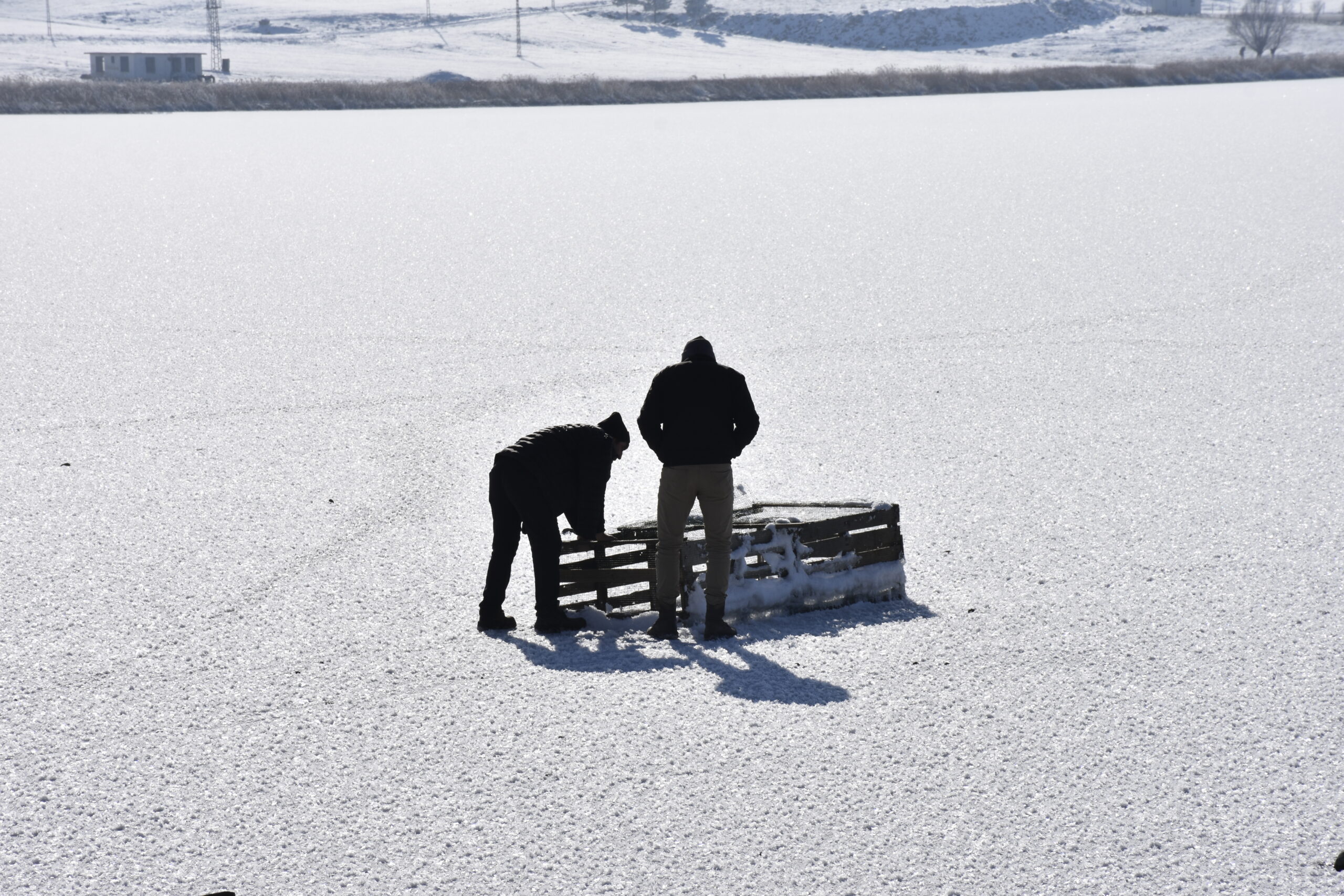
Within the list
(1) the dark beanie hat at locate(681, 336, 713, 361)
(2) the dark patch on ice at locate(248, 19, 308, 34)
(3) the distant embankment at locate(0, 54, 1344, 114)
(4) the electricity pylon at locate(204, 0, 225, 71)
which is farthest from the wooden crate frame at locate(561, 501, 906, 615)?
(2) the dark patch on ice at locate(248, 19, 308, 34)

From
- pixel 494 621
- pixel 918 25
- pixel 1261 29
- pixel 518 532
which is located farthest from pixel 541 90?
pixel 918 25

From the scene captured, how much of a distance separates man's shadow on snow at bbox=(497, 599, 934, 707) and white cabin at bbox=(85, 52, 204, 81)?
225 feet

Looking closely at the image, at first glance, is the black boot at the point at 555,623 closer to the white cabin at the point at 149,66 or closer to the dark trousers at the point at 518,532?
the dark trousers at the point at 518,532

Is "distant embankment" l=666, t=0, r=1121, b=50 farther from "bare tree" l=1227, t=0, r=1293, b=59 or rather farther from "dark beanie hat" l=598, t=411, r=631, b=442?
A: "dark beanie hat" l=598, t=411, r=631, b=442

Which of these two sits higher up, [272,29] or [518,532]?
[272,29]

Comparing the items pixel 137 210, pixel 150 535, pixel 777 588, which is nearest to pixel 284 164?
pixel 137 210

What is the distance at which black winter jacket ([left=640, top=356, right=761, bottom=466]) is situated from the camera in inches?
235

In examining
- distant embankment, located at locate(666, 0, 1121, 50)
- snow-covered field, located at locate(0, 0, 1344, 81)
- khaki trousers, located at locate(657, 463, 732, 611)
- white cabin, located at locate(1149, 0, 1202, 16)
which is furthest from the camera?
white cabin, located at locate(1149, 0, 1202, 16)

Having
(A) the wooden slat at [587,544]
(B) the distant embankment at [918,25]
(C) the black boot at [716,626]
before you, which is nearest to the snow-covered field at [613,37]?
(B) the distant embankment at [918,25]

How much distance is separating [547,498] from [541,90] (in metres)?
52.0

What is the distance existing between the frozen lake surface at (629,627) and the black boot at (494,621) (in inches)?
3.9

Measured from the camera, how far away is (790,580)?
657cm

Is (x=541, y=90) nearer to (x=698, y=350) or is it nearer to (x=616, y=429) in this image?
(x=616, y=429)

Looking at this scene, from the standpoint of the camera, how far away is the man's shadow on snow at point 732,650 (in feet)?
18.9
